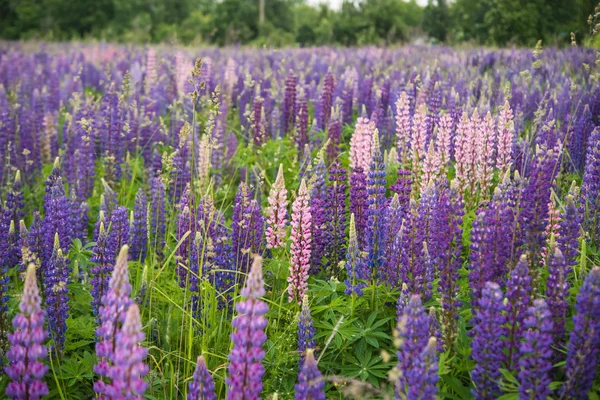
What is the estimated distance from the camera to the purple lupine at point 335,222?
3.79 m

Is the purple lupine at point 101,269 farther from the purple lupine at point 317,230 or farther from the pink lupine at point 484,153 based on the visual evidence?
the pink lupine at point 484,153

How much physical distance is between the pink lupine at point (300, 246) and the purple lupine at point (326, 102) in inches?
125

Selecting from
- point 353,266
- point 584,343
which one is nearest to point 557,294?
point 584,343

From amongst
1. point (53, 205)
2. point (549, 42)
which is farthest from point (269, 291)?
point (549, 42)

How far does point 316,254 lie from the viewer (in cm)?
374

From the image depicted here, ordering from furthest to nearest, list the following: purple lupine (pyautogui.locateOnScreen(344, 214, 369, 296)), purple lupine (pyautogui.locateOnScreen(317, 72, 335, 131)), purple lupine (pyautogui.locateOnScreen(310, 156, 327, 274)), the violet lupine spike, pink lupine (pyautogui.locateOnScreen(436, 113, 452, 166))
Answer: purple lupine (pyautogui.locateOnScreen(317, 72, 335, 131)), pink lupine (pyautogui.locateOnScreen(436, 113, 452, 166)), purple lupine (pyautogui.locateOnScreen(310, 156, 327, 274)), purple lupine (pyautogui.locateOnScreen(344, 214, 369, 296)), the violet lupine spike

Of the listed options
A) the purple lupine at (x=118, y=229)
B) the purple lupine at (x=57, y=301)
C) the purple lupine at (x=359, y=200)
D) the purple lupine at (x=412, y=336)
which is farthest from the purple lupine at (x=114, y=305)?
the purple lupine at (x=359, y=200)

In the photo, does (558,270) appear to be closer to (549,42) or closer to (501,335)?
(501,335)

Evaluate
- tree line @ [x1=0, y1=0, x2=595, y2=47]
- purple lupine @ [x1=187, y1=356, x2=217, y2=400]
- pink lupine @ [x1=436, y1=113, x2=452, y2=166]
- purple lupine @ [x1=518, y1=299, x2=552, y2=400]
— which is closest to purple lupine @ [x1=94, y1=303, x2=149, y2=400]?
purple lupine @ [x1=187, y1=356, x2=217, y2=400]

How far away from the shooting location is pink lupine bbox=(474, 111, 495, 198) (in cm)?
421

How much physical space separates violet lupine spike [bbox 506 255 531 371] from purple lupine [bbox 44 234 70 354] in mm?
2214

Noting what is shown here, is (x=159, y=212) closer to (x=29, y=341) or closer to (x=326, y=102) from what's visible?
(x=29, y=341)

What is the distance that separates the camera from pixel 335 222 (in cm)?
381

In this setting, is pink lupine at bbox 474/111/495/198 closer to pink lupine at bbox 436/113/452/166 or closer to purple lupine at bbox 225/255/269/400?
pink lupine at bbox 436/113/452/166
